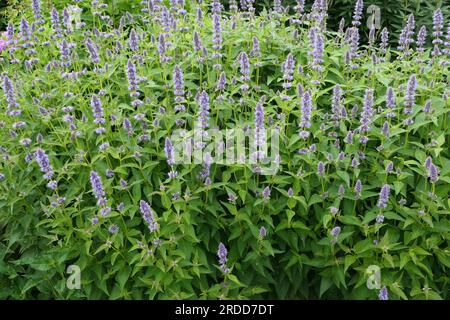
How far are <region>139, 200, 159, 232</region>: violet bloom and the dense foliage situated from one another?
0.02m

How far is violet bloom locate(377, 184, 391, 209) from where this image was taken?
3404 millimetres

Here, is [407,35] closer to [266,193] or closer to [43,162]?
[266,193]

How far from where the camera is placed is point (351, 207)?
146 inches

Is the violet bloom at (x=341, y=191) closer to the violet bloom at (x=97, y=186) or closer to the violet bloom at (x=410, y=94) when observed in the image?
the violet bloom at (x=410, y=94)

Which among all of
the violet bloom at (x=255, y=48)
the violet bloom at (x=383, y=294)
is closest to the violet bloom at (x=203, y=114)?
the violet bloom at (x=255, y=48)

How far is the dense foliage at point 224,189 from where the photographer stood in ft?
11.7

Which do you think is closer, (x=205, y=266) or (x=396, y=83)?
(x=205, y=266)

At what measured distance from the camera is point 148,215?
3.35 metres

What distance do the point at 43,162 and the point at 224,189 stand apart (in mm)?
1174

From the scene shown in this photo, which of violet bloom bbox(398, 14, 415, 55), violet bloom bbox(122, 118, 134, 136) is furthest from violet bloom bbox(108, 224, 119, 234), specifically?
violet bloom bbox(398, 14, 415, 55)

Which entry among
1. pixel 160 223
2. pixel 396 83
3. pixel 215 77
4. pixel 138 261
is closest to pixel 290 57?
pixel 215 77

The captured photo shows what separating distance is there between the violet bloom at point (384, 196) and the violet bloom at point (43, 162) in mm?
2065

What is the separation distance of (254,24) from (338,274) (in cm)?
214

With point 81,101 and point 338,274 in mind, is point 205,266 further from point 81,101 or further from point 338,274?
point 81,101
